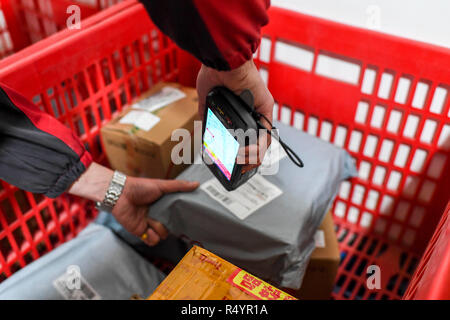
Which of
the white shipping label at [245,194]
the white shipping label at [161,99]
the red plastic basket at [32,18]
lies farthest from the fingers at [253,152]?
the red plastic basket at [32,18]

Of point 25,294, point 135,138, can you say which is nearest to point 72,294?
point 25,294

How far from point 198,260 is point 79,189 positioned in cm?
61

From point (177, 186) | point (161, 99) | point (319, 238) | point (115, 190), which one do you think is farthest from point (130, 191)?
point (319, 238)

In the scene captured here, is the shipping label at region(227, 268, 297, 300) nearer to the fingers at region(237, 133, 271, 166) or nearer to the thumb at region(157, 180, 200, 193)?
the fingers at region(237, 133, 271, 166)

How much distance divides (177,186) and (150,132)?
225mm

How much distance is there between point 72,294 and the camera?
1216mm

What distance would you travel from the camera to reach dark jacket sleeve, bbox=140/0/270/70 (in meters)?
0.55

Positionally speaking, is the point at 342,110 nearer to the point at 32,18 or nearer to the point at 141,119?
the point at 141,119

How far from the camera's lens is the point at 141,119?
1.27 metres

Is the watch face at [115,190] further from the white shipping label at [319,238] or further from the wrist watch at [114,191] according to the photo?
the white shipping label at [319,238]

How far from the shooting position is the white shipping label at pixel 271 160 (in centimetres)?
113

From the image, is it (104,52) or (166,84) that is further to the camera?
(166,84)

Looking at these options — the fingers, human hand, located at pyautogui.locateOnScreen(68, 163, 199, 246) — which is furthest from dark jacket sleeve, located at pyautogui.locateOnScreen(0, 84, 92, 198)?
the fingers
